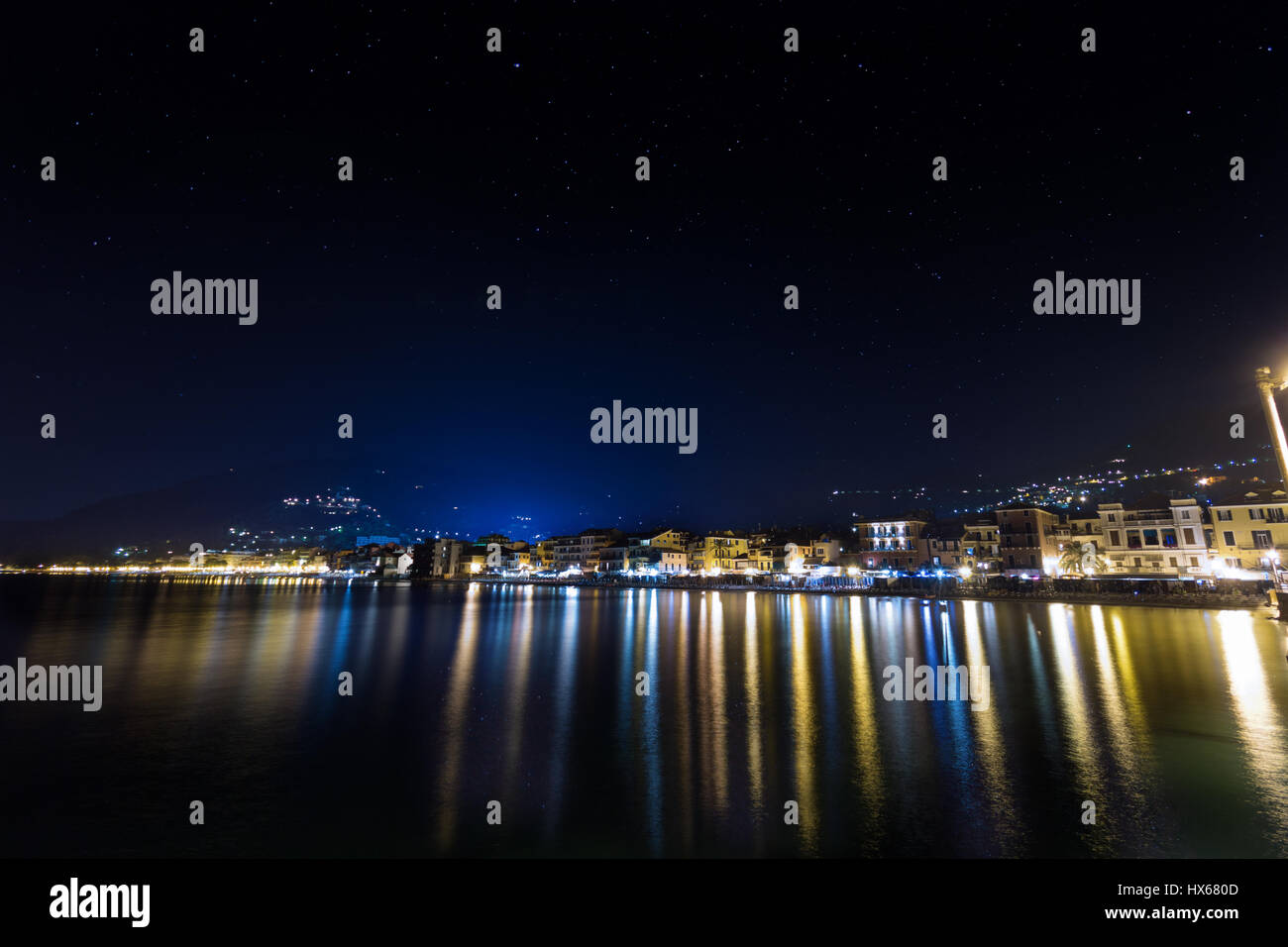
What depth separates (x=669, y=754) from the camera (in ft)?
42.6

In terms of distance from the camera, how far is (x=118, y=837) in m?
9.88

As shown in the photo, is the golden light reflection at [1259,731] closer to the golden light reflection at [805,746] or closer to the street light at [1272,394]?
the golden light reflection at [805,746]

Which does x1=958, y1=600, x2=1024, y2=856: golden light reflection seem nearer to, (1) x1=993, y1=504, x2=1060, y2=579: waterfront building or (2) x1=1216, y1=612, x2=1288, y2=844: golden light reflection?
(2) x1=1216, y1=612, x2=1288, y2=844: golden light reflection

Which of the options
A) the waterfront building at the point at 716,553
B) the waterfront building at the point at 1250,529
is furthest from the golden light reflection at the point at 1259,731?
the waterfront building at the point at 716,553

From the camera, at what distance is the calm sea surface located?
9242mm

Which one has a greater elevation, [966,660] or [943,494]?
[943,494]

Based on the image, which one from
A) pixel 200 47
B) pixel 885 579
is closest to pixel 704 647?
pixel 200 47

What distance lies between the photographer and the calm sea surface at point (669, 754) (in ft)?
30.3
